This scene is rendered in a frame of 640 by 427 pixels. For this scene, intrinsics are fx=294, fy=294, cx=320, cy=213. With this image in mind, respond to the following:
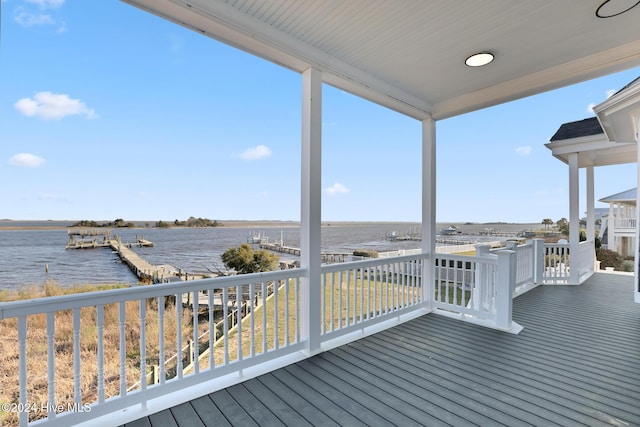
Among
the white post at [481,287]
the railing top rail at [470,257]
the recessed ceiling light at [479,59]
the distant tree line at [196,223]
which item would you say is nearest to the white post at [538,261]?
the railing top rail at [470,257]

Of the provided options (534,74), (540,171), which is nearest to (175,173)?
(534,74)

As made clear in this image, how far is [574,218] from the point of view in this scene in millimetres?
6039

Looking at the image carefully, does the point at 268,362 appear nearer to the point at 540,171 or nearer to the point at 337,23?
the point at 337,23

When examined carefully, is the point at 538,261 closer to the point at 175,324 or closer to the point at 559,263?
the point at 559,263

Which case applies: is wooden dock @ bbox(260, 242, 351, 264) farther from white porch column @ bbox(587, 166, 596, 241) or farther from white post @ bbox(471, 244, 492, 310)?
white porch column @ bbox(587, 166, 596, 241)

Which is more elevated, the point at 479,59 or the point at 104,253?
the point at 479,59

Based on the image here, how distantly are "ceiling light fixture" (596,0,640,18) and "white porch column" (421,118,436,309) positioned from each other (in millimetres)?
2015

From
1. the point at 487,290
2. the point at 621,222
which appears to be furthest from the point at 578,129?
the point at 621,222

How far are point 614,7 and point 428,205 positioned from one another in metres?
2.50

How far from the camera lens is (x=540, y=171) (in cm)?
985

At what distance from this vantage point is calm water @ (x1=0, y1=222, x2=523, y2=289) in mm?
2596

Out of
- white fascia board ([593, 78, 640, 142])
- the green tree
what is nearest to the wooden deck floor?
the green tree

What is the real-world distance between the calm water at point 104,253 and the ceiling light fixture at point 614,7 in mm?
2802

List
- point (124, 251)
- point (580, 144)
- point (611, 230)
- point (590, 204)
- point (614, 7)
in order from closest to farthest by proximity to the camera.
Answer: point (614, 7)
point (124, 251)
point (580, 144)
point (590, 204)
point (611, 230)
